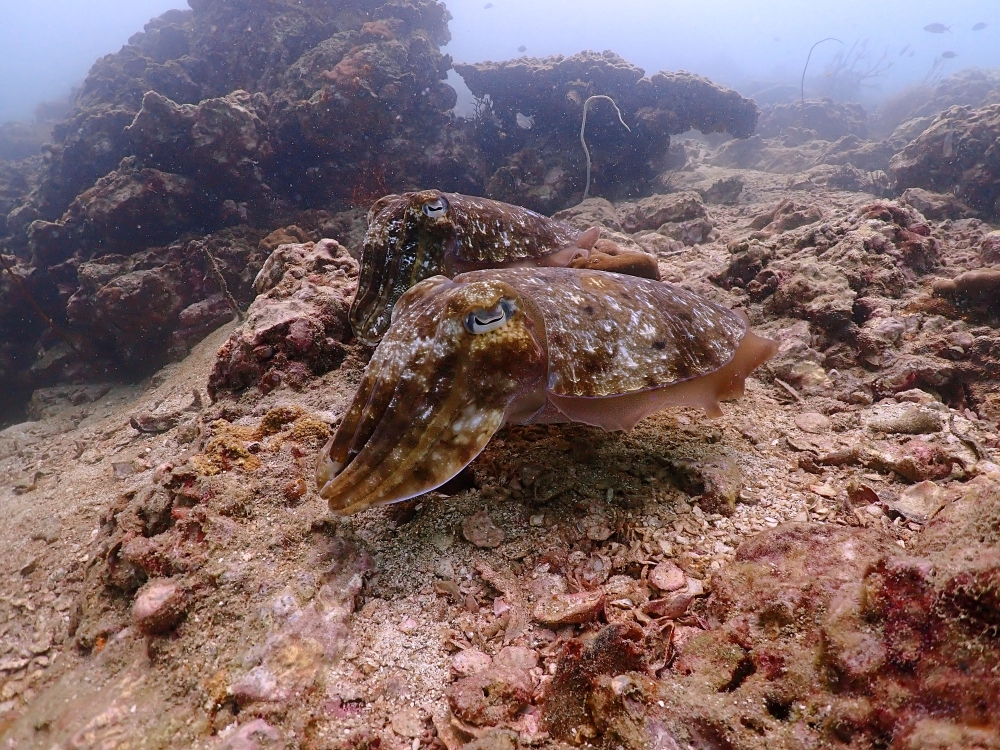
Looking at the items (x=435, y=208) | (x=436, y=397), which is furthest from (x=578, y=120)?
(x=436, y=397)

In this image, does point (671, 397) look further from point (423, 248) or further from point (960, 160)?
point (960, 160)

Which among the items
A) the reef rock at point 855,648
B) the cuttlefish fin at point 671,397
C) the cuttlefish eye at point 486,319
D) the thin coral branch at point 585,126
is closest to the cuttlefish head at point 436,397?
the cuttlefish eye at point 486,319

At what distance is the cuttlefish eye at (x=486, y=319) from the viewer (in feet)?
6.89

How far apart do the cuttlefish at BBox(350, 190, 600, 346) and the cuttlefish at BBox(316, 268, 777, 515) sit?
1.31 meters

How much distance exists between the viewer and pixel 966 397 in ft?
10.2

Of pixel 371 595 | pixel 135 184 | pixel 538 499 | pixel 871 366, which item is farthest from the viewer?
pixel 135 184

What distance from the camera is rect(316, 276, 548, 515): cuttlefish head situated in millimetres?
1978

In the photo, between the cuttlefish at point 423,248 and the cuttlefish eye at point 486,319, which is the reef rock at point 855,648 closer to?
the cuttlefish eye at point 486,319

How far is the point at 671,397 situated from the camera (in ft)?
7.91

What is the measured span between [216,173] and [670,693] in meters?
14.0

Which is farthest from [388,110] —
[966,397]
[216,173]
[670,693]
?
[670,693]

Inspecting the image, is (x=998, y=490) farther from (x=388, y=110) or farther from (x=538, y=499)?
(x=388, y=110)

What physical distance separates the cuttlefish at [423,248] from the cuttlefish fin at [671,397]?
6.66 feet

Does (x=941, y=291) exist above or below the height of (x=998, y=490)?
below
